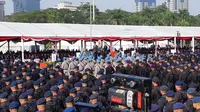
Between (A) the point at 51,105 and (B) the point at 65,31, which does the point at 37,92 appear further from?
(B) the point at 65,31

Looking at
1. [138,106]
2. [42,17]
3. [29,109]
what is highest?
[42,17]

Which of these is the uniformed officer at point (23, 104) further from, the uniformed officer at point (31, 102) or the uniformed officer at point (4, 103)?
the uniformed officer at point (4, 103)

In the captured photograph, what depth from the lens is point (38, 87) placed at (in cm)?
1046

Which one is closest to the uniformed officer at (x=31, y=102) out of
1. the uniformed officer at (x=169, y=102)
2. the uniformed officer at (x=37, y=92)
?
the uniformed officer at (x=37, y=92)

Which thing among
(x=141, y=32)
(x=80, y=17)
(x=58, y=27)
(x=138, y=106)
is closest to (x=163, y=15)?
(x=80, y=17)

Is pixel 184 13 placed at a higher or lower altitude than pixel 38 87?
higher

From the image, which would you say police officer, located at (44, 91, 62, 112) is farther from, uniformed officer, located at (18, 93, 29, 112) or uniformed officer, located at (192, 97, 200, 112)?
uniformed officer, located at (192, 97, 200, 112)

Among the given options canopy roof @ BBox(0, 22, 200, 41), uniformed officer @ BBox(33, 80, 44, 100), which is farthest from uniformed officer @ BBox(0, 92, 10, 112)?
canopy roof @ BBox(0, 22, 200, 41)

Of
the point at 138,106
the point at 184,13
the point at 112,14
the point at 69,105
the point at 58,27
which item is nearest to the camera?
the point at 138,106

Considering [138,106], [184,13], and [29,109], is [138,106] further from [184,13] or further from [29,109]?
[184,13]

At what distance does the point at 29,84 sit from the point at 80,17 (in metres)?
59.9

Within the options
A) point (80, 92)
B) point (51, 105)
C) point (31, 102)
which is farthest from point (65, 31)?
point (51, 105)

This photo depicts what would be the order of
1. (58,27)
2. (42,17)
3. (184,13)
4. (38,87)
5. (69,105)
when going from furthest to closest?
1. (184,13)
2. (42,17)
3. (58,27)
4. (38,87)
5. (69,105)

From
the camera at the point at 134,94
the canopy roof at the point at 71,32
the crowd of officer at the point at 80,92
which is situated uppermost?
the canopy roof at the point at 71,32
